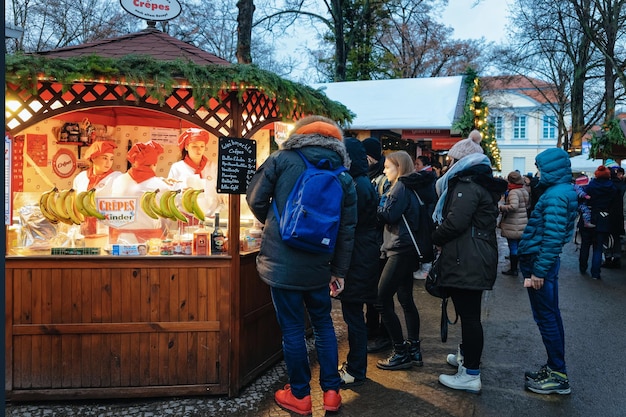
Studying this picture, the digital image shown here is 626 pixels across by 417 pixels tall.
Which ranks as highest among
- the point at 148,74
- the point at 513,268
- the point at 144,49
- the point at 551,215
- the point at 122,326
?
the point at 144,49

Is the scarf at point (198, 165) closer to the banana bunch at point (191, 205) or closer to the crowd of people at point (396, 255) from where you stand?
the banana bunch at point (191, 205)

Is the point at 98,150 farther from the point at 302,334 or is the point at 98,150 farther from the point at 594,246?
the point at 594,246

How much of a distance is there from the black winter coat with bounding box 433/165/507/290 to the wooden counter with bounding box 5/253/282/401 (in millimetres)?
1558

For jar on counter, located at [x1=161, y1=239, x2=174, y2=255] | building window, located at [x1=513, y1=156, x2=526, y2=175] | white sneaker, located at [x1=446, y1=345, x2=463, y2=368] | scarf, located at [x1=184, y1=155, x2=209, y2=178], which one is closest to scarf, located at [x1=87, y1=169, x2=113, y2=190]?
scarf, located at [x1=184, y1=155, x2=209, y2=178]

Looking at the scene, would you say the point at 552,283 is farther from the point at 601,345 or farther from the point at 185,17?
the point at 185,17

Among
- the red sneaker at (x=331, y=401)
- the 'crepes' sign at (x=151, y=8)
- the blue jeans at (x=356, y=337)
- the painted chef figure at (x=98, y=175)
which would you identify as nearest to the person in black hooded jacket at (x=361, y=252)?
the blue jeans at (x=356, y=337)

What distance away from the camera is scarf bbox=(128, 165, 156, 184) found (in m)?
4.26

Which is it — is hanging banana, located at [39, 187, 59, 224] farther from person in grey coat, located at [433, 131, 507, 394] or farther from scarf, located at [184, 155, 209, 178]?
person in grey coat, located at [433, 131, 507, 394]

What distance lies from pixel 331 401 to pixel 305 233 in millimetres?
1252

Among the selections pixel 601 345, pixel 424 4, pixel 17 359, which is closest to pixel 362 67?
pixel 424 4

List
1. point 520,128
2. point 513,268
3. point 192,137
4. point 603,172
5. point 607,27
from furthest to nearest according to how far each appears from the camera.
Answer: point 520,128 < point 607,27 < point 513,268 < point 603,172 < point 192,137

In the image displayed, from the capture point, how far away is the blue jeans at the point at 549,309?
3.83 m

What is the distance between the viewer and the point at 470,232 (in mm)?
3762

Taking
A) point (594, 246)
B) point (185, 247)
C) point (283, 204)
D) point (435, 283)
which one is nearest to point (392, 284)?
point (435, 283)
